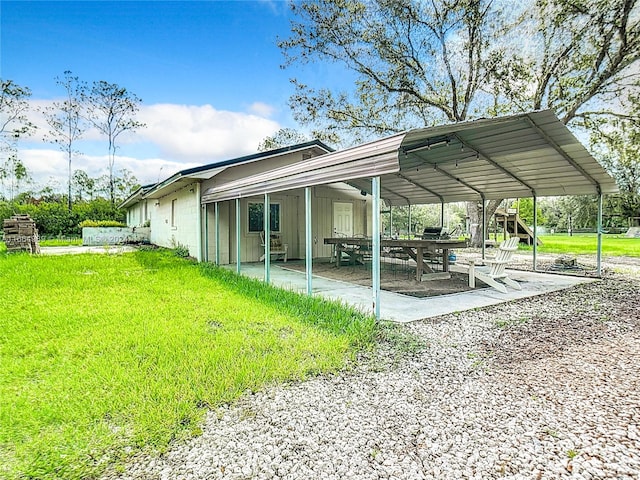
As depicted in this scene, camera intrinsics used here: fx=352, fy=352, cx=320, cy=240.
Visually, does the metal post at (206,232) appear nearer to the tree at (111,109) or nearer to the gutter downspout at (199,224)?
the gutter downspout at (199,224)

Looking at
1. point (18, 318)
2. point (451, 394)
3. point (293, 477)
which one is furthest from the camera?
point (18, 318)

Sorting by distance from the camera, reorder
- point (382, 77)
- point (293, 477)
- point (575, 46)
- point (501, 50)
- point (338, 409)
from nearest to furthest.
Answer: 1. point (293, 477)
2. point (338, 409)
3. point (575, 46)
4. point (501, 50)
5. point (382, 77)

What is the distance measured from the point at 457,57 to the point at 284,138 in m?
13.7

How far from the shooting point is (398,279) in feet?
27.4

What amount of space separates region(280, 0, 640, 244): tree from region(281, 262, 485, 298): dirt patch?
7920 millimetres

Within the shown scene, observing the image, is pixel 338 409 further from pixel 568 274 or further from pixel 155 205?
pixel 155 205

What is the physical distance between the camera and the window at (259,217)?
1152cm

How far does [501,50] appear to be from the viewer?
1420 centimetres

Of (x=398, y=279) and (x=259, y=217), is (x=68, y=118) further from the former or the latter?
(x=398, y=279)

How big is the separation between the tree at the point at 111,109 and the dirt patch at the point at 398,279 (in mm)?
25978

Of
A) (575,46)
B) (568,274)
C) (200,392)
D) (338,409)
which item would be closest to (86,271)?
(200,392)

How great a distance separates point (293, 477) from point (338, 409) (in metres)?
0.75

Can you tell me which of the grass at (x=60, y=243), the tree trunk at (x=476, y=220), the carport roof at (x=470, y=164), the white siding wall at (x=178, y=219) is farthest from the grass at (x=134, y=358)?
the grass at (x=60, y=243)

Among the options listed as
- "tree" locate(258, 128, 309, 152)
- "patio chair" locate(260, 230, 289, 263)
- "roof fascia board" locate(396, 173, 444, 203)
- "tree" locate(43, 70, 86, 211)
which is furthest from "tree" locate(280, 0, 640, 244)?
"tree" locate(43, 70, 86, 211)
